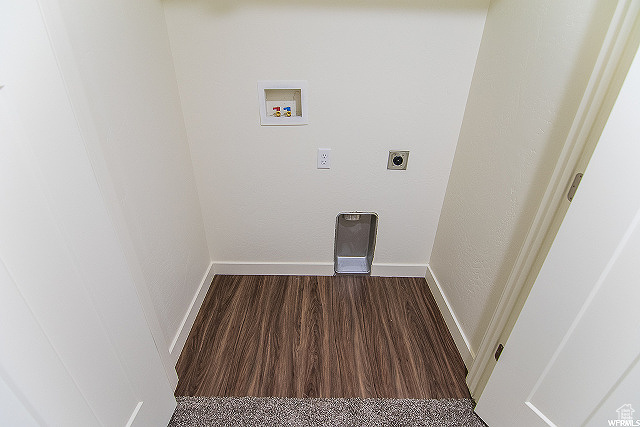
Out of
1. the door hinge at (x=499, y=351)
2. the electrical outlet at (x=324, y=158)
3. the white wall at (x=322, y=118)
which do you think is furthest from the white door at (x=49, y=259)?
the door hinge at (x=499, y=351)

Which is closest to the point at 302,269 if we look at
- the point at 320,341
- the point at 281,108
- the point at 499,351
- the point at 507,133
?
the point at 320,341

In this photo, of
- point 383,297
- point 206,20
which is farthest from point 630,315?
point 206,20

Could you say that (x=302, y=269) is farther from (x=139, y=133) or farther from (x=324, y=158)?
(x=139, y=133)

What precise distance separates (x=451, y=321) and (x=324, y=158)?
41.6 inches

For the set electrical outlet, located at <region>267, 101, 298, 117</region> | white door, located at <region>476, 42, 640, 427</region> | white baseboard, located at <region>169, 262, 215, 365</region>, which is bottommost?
Result: white baseboard, located at <region>169, 262, 215, 365</region>

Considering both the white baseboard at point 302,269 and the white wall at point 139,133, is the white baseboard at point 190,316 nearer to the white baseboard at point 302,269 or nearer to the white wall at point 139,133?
the white wall at point 139,133

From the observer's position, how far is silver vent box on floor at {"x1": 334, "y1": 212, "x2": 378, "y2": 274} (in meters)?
1.85

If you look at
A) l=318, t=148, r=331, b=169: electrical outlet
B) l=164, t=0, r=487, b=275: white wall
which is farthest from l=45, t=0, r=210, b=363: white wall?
l=318, t=148, r=331, b=169: electrical outlet

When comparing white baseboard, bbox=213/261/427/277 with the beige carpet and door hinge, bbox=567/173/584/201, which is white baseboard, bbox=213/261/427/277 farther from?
door hinge, bbox=567/173/584/201

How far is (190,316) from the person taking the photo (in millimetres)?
1611

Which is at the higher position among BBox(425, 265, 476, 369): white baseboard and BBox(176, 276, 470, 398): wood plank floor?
BBox(425, 265, 476, 369): white baseboard

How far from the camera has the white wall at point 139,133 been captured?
33.7 inches

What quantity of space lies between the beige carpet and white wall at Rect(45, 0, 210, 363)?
0.29 m

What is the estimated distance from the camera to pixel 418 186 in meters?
1.69
